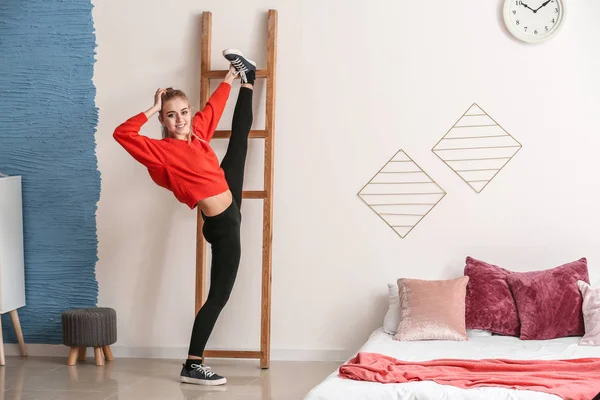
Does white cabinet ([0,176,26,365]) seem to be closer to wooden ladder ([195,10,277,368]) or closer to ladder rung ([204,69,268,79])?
wooden ladder ([195,10,277,368])

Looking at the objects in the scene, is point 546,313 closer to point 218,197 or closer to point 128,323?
point 218,197

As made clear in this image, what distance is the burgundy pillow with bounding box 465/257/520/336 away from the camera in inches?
173

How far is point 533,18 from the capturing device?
465cm

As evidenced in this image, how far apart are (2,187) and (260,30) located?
5.79ft

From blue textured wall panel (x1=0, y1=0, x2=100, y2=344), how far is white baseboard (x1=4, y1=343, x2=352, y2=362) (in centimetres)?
6

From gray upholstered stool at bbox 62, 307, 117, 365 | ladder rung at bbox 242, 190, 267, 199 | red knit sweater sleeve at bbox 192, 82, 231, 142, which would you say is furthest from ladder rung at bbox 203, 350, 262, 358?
red knit sweater sleeve at bbox 192, 82, 231, 142

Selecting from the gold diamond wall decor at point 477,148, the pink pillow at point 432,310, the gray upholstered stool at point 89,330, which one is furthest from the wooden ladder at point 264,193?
the gold diamond wall decor at point 477,148

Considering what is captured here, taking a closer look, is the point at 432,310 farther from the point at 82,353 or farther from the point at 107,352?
the point at 82,353

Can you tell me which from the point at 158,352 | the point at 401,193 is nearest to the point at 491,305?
the point at 401,193

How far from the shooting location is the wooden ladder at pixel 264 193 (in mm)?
4758

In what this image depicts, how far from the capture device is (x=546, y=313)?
4.32 meters

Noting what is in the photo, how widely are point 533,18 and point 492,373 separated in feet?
7.00

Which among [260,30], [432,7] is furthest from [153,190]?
[432,7]

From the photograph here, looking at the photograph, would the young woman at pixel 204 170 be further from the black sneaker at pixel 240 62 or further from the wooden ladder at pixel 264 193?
the wooden ladder at pixel 264 193
